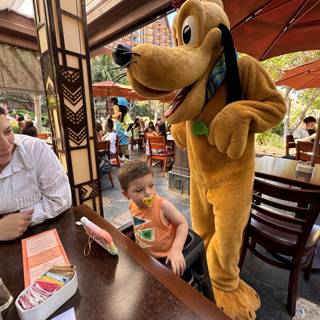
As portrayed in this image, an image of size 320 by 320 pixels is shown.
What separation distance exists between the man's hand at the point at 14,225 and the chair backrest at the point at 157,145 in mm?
3435

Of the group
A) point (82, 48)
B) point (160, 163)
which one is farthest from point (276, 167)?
point (160, 163)

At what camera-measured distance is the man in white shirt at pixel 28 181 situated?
3.24 ft

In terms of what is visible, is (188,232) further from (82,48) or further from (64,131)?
(82,48)

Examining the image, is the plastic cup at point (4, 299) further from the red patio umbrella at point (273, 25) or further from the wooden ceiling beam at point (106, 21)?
the wooden ceiling beam at point (106, 21)

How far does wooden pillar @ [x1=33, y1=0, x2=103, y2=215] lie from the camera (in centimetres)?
167

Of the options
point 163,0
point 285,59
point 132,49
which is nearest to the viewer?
point 132,49

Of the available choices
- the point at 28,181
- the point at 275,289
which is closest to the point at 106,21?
the point at 28,181

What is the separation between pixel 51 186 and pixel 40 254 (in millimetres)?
439

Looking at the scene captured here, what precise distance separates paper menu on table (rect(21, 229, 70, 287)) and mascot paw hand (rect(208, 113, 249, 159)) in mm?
860

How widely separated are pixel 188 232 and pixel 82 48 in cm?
183

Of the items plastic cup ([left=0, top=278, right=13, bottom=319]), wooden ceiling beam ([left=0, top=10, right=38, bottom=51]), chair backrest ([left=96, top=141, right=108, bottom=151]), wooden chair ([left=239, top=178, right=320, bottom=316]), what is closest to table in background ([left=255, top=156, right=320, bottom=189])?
wooden chair ([left=239, top=178, right=320, bottom=316])

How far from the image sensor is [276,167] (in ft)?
7.15

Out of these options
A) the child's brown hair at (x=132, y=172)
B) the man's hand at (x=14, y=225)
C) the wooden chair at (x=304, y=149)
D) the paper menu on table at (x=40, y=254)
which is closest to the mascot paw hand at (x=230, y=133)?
the child's brown hair at (x=132, y=172)

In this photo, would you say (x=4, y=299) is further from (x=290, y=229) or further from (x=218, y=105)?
(x=290, y=229)
